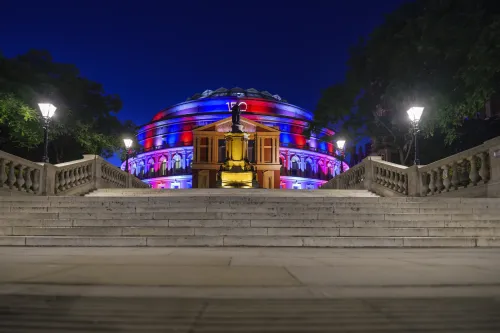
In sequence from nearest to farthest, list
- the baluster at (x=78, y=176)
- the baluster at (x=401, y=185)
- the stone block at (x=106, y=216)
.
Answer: the stone block at (x=106, y=216) → the baluster at (x=401, y=185) → the baluster at (x=78, y=176)

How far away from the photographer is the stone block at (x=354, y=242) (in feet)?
32.5

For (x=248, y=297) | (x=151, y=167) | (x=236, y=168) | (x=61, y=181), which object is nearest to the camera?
(x=248, y=297)

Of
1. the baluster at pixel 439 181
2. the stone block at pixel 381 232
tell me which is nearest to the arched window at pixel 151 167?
the baluster at pixel 439 181

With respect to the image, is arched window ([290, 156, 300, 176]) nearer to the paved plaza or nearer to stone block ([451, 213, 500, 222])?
stone block ([451, 213, 500, 222])

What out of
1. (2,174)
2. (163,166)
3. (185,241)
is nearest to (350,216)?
(185,241)

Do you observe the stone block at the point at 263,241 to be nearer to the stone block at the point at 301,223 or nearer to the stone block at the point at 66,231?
the stone block at the point at 301,223

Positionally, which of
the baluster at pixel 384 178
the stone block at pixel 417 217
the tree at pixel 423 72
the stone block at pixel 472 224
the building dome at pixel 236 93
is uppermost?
the building dome at pixel 236 93

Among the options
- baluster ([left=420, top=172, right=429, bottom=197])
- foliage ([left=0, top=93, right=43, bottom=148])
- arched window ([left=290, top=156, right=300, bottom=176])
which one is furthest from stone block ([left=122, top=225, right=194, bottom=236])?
arched window ([left=290, top=156, right=300, bottom=176])

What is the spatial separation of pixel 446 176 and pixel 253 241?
874cm

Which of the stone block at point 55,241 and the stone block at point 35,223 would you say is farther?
the stone block at point 35,223

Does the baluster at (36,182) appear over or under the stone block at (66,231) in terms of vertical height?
over

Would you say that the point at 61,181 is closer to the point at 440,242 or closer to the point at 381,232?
the point at 381,232

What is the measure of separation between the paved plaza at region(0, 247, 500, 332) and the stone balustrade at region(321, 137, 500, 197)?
28.3 feet

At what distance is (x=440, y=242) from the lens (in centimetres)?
1001
